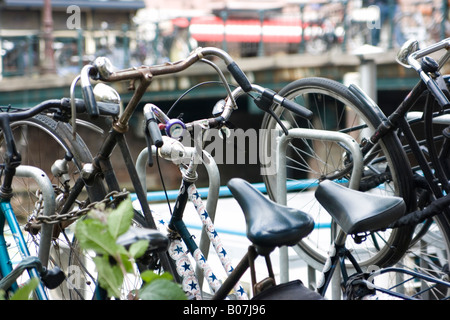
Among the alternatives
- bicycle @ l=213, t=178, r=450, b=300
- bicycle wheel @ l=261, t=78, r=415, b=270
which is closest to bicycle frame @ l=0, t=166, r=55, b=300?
bicycle @ l=213, t=178, r=450, b=300

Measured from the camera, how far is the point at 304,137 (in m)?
2.49

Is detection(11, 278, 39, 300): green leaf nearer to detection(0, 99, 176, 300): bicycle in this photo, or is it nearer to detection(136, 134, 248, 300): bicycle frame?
detection(0, 99, 176, 300): bicycle

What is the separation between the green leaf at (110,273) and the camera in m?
1.34

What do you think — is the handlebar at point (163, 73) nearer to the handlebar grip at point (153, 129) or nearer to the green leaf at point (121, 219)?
the handlebar grip at point (153, 129)

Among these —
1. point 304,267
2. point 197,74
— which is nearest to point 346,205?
point 304,267

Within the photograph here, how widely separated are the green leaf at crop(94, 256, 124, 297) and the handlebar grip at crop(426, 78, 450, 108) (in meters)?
1.27

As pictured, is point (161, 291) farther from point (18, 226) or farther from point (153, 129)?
point (18, 226)

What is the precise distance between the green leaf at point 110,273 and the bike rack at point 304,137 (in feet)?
3.83

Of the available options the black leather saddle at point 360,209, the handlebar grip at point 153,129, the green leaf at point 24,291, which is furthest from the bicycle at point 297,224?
the green leaf at point 24,291

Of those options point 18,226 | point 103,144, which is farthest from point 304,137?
point 18,226

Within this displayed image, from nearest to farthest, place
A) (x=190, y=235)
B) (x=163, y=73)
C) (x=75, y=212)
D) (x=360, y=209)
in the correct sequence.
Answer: (x=360, y=209) < (x=75, y=212) < (x=163, y=73) < (x=190, y=235)

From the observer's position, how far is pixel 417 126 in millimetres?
3104

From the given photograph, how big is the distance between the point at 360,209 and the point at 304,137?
790mm

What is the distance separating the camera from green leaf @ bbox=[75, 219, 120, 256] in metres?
1.34
